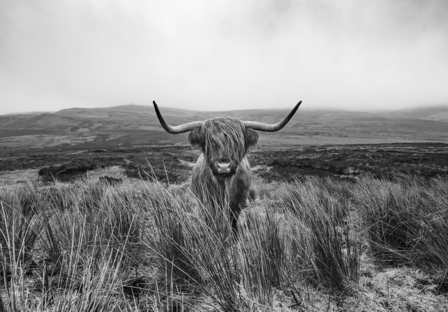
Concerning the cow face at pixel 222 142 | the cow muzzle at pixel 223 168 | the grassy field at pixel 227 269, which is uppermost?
the cow face at pixel 222 142

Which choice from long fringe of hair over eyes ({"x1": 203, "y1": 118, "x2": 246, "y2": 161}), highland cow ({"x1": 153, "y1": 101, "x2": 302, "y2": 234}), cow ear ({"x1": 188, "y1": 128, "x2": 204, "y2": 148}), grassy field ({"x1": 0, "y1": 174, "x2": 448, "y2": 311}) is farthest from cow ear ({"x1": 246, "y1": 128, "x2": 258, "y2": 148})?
grassy field ({"x1": 0, "y1": 174, "x2": 448, "y2": 311})

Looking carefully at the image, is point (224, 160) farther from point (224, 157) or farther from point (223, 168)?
point (223, 168)

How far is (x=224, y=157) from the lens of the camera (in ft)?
10.1

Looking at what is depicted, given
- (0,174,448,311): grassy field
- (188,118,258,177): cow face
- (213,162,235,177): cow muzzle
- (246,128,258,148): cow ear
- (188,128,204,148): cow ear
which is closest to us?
(0,174,448,311): grassy field

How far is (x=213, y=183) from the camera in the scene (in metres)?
3.47

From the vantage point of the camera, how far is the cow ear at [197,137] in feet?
11.5

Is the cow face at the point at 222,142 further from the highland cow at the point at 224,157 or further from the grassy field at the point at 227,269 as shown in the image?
the grassy field at the point at 227,269

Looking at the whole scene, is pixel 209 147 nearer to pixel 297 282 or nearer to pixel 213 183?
pixel 213 183

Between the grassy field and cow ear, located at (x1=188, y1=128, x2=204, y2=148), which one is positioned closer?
the grassy field

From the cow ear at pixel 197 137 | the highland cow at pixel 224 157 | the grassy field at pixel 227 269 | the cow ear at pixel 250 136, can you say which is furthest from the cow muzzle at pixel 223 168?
the grassy field at pixel 227 269

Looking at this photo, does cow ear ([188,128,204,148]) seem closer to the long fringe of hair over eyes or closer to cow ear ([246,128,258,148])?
the long fringe of hair over eyes

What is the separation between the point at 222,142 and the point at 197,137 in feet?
1.73

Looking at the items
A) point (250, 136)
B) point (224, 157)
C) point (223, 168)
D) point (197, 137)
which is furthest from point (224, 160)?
point (250, 136)

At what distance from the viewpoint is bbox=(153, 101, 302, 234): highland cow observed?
10.2 ft
